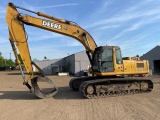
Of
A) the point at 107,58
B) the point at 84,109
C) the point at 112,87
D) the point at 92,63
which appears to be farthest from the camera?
the point at 92,63

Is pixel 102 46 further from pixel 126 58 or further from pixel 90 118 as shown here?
pixel 90 118

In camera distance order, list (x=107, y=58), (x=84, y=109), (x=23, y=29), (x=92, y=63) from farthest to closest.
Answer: (x=92, y=63), (x=107, y=58), (x=23, y=29), (x=84, y=109)

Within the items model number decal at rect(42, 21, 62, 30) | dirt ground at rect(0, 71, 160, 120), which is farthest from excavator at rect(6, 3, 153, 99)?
dirt ground at rect(0, 71, 160, 120)

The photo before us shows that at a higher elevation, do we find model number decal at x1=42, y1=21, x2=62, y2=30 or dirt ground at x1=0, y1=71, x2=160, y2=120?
model number decal at x1=42, y1=21, x2=62, y2=30

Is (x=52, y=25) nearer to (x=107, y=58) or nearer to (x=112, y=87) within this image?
(x=107, y=58)

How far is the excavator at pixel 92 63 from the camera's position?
12.1 metres

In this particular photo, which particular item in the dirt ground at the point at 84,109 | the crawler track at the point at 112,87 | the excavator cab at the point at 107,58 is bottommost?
the dirt ground at the point at 84,109

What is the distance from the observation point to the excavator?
39.7ft

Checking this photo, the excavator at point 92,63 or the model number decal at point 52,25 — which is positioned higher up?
the model number decal at point 52,25

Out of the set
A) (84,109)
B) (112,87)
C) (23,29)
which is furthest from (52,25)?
(84,109)

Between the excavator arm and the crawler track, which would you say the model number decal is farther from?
the crawler track

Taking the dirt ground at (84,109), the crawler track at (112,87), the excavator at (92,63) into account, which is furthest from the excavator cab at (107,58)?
the dirt ground at (84,109)

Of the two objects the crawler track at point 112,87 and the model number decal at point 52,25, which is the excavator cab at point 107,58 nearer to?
the crawler track at point 112,87

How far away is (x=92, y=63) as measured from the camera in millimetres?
13992
